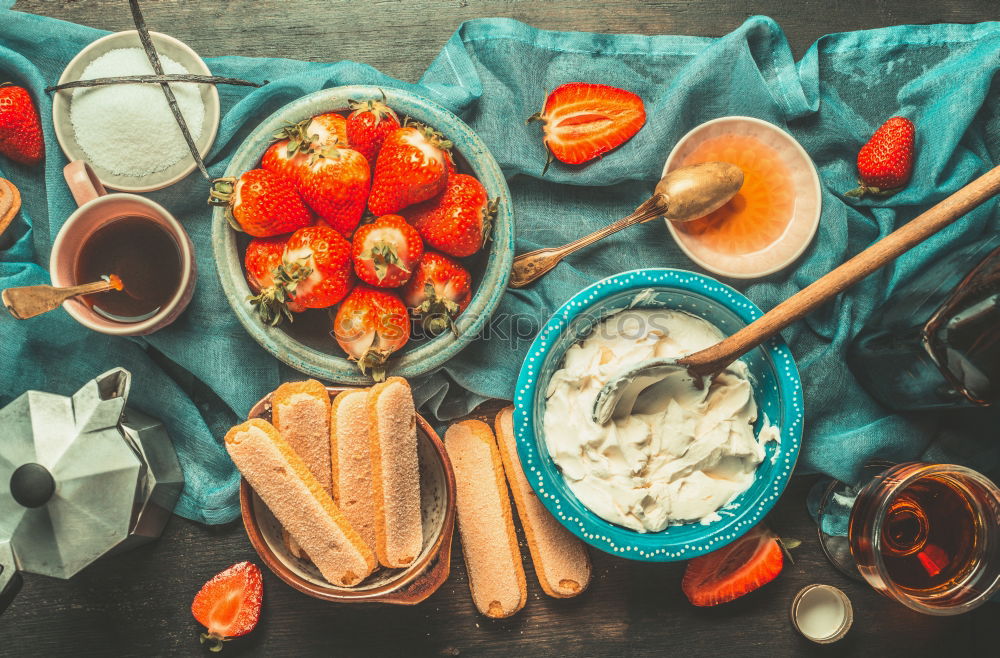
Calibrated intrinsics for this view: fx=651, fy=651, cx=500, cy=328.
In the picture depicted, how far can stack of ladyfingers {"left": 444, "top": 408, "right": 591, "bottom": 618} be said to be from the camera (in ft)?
3.91

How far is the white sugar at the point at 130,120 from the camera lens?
1126 millimetres

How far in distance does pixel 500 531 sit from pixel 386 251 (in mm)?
566

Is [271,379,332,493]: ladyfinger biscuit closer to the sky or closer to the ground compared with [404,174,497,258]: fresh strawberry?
closer to the ground

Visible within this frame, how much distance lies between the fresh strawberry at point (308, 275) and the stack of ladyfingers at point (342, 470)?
152mm

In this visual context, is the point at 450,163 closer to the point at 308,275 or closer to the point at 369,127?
→ the point at 369,127

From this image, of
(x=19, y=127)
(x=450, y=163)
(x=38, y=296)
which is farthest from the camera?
(x=19, y=127)

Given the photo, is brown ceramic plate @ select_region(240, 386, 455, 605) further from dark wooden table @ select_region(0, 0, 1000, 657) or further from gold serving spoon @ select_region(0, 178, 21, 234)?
gold serving spoon @ select_region(0, 178, 21, 234)

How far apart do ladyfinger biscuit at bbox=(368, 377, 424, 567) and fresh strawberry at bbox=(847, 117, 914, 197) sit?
0.93 m

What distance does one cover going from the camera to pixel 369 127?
100 cm

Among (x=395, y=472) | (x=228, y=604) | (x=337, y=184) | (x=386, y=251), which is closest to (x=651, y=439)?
(x=395, y=472)

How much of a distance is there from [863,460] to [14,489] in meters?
1.39

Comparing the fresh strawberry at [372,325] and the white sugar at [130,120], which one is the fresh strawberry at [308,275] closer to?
the fresh strawberry at [372,325]

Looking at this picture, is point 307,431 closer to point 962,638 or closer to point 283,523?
point 283,523

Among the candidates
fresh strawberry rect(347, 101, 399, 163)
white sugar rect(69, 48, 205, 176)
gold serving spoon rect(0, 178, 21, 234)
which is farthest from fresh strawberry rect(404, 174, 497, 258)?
gold serving spoon rect(0, 178, 21, 234)
